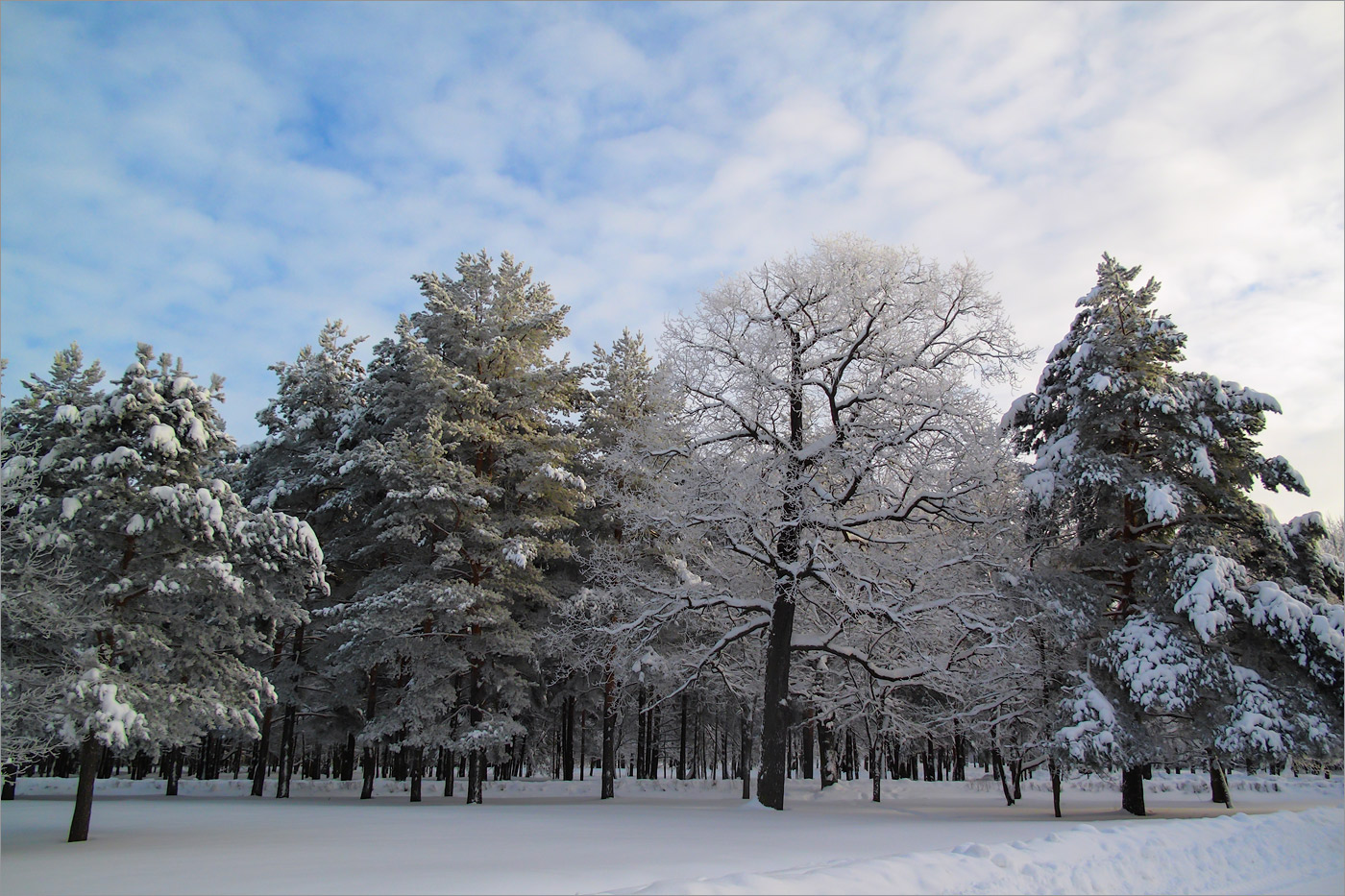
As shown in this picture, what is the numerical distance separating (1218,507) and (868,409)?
→ 8710 mm

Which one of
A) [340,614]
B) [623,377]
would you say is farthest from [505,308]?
[340,614]

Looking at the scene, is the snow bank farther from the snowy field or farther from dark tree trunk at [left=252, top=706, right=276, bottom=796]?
dark tree trunk at [left=252, top=706, right=276, bottom=796]

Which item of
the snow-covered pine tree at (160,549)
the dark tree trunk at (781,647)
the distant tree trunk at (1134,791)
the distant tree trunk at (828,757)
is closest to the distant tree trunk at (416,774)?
the snow-covered pine tree at (160,549)

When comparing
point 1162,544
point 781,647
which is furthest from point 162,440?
point 1162,544

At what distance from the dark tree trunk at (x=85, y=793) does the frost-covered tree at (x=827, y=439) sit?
10.8 m

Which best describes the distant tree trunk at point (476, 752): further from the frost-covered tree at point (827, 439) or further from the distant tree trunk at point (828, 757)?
the distant tree trunk at point (828, 757)

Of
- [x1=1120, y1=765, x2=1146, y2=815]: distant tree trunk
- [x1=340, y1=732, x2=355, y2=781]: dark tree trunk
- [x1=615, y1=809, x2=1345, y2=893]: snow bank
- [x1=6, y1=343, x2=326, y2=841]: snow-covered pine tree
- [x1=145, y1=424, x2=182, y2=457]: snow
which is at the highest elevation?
[x1=145, y1=424, x2=182, y2=457]: snow

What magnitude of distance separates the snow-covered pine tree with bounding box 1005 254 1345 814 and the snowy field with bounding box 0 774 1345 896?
2.17 metres

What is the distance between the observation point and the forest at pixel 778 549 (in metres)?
13.8

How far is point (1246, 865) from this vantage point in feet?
32.6

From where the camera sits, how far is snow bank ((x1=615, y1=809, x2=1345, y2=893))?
6672mm

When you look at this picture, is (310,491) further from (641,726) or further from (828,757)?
(828,757)

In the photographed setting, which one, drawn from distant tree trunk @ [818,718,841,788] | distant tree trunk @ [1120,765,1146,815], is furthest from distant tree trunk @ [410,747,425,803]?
distant tree trunk @ [1120,765,1146,815]

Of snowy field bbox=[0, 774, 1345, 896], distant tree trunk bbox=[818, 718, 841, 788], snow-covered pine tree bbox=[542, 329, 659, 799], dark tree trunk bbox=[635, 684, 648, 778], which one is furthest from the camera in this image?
distant tree trunk bbox=[818, 718, 841, 788]
